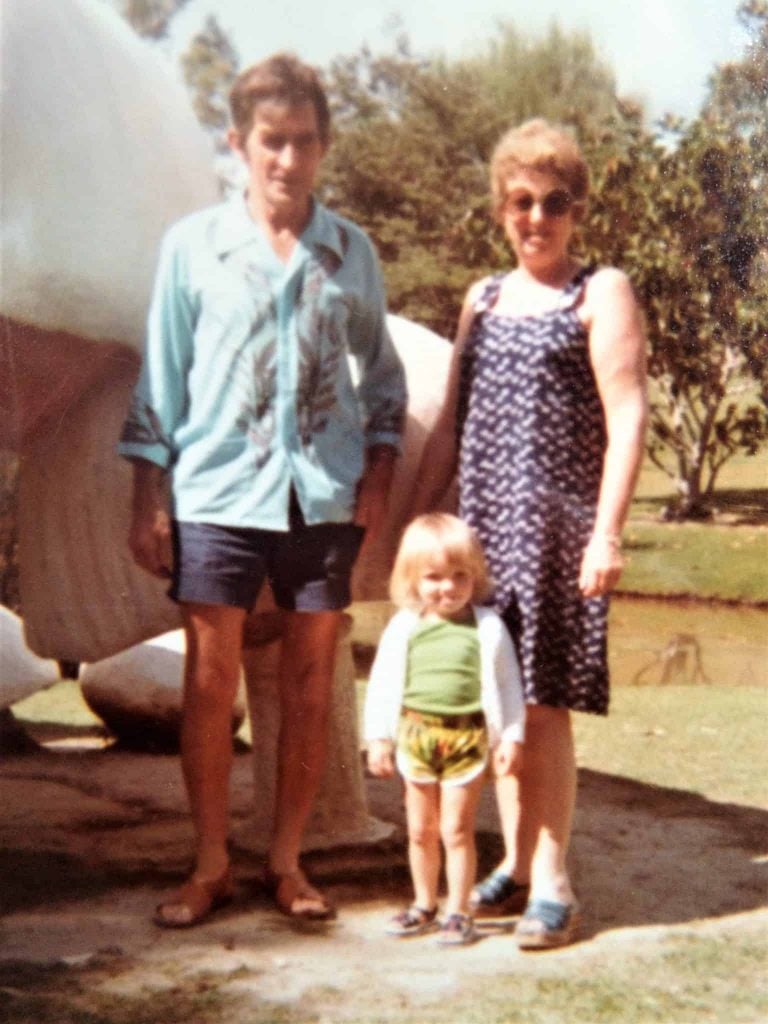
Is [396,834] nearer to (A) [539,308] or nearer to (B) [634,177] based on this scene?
(A) [539,308]

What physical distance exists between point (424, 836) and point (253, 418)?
3.23 ft

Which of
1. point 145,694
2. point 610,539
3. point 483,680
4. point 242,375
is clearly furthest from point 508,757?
point 145,694

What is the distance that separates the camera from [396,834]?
417cm

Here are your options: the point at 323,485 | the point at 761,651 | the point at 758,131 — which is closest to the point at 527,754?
the point at 323,485

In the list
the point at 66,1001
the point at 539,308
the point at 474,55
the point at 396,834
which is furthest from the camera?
the point at 396,834

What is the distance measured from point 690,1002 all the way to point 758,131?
2495 mm

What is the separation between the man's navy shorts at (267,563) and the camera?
324 centimetres

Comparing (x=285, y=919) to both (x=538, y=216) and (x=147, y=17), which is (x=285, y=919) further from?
(x=147, y=17)

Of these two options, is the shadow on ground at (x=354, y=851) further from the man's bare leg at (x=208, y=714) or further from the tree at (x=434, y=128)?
the tree at (x=434, y=128)

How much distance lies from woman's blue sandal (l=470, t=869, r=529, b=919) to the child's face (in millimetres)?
689

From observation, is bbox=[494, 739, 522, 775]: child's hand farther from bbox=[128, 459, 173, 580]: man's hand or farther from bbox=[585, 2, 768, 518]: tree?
bbox=[585, 2, 768, 518]: tree

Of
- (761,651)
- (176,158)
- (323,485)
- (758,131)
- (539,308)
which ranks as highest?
(758,131)

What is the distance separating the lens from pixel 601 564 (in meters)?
3.24

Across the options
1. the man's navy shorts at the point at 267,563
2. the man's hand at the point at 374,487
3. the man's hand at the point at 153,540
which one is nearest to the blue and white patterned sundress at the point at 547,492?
the man's hand at the point at 374,487
